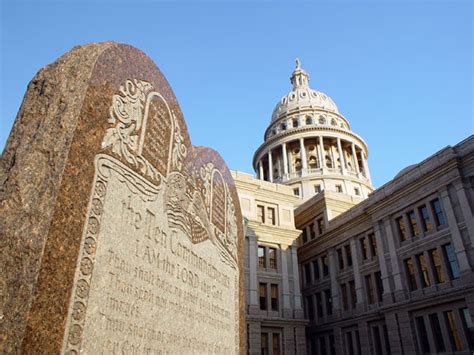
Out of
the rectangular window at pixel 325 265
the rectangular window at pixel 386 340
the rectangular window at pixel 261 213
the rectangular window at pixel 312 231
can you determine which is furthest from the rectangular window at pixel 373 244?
the rectangular window at pixel 261 213

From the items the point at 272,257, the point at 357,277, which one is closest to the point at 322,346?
the point at 357,277

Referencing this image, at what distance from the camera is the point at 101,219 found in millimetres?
3721

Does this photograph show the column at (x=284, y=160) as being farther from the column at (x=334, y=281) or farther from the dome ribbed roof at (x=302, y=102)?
the column at (x=334, y=281)

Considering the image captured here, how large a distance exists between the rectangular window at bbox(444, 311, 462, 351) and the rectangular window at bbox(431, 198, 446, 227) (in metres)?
5.91

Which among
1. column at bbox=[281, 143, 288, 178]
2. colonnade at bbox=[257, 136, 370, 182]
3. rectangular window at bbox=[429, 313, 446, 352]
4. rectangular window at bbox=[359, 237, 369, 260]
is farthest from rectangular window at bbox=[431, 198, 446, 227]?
column at bbox=[281, 143, 288, 178]

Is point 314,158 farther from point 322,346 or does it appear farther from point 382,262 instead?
point 382,262

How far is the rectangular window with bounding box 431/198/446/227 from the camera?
86.9 feet

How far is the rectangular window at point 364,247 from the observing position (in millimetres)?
33031

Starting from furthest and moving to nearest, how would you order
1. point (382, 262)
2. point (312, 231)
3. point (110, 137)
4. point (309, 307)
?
point (312, 231), point (309, 307), point (382, 262), point (110, 137)

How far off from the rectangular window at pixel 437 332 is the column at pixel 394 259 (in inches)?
114

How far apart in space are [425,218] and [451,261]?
3.67 meters

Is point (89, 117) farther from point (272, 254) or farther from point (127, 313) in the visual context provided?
point (272, 254)

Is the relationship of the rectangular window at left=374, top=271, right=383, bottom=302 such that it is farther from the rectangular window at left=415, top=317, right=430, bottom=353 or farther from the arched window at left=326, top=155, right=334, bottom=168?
the arched window at left=326, top=155, right=334, bottom=168

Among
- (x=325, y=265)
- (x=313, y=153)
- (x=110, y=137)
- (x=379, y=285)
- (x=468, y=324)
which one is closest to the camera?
(x=110, y=137)
